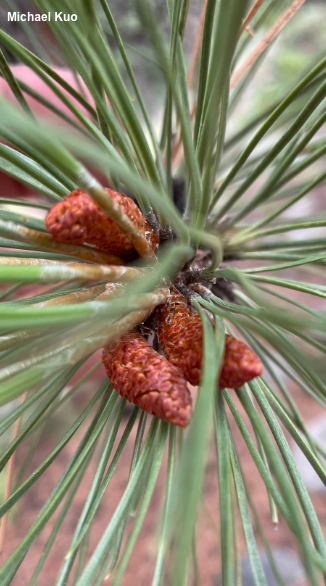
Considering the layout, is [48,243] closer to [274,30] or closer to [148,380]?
[148,380]

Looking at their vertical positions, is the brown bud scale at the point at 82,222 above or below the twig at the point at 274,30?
below

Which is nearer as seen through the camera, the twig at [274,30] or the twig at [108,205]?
the twig at [108,205]

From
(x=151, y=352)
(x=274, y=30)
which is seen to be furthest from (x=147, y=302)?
(x=274, y=30)

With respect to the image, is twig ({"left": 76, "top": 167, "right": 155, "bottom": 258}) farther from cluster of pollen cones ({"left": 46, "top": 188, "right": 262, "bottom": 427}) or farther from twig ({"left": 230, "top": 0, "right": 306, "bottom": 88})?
twig ({"left": 230, "top": 0, "right": 306, "bottom": 88})

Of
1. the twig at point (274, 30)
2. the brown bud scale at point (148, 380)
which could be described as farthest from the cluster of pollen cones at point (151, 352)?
the twig at point (274, 30)

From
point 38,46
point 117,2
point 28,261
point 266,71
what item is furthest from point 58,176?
point 266,71

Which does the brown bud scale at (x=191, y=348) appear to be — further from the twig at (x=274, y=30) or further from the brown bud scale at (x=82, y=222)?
the twig at (x=274, y=30)

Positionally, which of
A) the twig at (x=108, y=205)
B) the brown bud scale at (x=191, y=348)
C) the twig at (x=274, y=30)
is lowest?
the brown bud scale at (x=191, y=348)
